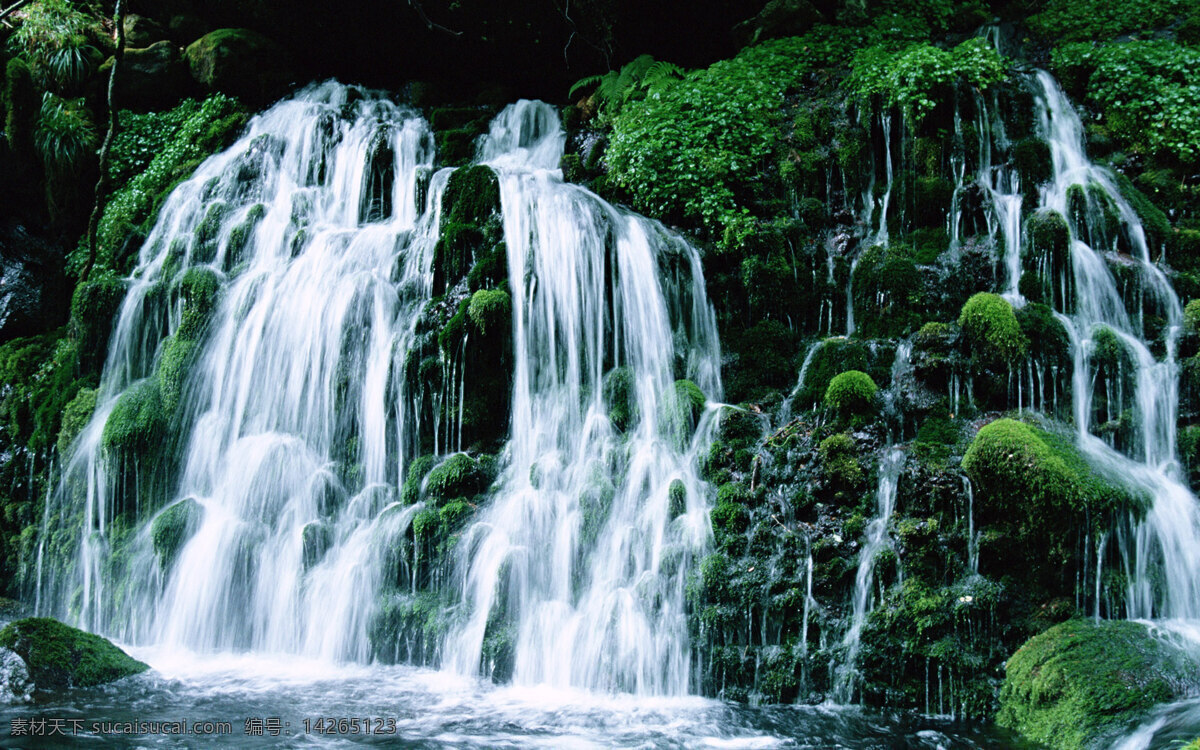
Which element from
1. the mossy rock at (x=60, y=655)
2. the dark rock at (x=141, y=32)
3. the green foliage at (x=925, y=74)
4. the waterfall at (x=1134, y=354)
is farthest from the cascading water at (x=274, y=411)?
the waterfall at (x=1134, y=354)

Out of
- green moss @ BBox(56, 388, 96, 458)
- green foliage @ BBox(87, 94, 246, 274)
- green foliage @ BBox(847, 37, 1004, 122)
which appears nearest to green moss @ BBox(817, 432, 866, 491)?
green foliage @ BBox(847, 37, 1004, 122)

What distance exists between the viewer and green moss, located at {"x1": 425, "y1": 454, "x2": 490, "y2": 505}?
799 cm

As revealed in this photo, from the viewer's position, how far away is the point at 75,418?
983 centimetres

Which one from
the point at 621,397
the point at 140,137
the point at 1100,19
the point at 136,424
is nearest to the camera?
the point at 621,397

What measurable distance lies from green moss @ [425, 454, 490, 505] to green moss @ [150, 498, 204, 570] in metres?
2.63

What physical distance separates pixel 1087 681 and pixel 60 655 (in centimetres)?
731

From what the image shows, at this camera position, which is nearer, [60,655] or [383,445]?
[60,655]

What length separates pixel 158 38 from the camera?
15.4 metres

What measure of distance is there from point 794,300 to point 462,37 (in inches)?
391

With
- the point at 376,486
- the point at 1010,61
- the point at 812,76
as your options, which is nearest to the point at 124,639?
the point at 376,486

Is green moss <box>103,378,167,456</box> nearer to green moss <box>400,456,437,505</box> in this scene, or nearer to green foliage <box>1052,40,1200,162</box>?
green moss <box>400,456,437,505</box>

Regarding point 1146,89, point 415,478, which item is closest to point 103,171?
point 415,478

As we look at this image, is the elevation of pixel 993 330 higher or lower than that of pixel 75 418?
higher

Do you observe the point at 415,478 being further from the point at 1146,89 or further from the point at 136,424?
the point at 1146,89
